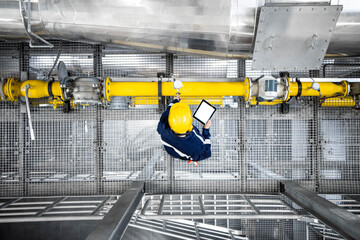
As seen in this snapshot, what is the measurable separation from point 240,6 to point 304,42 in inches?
33.4

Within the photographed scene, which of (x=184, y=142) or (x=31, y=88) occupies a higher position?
(x=31, y=88)

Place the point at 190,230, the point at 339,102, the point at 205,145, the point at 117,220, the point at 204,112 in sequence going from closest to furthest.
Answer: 1. the point at 117,220
2. the point at 205,145
3. the point at 204,112
4. the point at 339,102
5. the point at 190,230

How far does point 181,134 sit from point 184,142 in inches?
5.3

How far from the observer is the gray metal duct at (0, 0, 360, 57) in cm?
224

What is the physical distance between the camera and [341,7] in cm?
215

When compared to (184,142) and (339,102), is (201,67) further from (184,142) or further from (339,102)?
(339,102)

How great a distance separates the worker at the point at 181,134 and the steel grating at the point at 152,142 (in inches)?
32.7

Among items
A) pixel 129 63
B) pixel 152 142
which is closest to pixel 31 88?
pixel 129 63

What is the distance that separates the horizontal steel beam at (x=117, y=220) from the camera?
202 centimetres

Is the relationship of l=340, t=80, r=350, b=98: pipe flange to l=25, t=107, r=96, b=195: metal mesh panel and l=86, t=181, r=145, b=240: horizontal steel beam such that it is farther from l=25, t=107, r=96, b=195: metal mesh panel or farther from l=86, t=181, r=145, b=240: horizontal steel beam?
l=25, t=107, r=96, b=195: metal mesh panel

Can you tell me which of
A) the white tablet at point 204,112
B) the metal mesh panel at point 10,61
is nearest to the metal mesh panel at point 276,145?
the white tablet at point 204,112

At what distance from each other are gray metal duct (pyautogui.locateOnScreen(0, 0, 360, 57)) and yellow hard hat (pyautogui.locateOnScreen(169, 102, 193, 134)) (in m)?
0.83

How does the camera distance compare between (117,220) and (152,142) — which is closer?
(117,220)

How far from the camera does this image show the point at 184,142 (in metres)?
2.49
